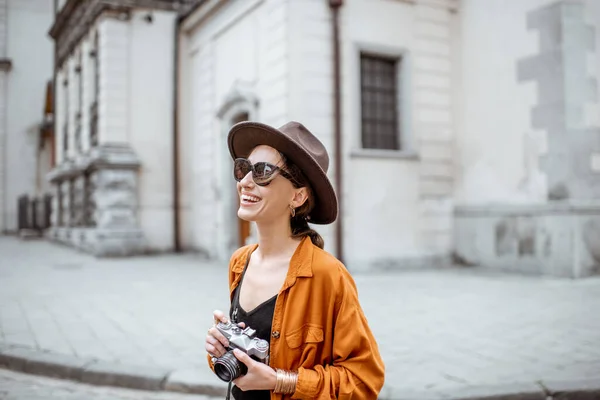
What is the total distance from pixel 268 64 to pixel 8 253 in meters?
9.16

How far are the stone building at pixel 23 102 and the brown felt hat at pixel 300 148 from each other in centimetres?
2536

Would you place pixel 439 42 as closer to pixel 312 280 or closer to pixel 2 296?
pixel 2 296

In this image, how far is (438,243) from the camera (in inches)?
413

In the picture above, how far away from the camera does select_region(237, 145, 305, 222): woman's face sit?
1.78m

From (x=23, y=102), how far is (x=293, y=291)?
27000 millimetres

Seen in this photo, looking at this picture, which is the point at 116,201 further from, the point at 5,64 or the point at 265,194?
the point at 5,64

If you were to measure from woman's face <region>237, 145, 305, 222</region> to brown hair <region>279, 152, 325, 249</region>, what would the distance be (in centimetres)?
3

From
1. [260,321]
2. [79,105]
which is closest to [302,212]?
[260,321]

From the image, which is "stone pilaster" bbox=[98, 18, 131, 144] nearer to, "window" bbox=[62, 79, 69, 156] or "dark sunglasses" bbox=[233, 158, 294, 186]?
"window" bbox=[62, 79, 69, 156]

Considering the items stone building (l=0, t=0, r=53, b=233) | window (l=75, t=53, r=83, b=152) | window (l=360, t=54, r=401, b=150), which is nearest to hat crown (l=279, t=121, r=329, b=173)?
window (l=360, t=54, r=401, b=150)

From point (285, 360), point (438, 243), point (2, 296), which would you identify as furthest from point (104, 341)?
point (438, 243)

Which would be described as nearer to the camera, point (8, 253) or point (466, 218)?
point (466, 218)

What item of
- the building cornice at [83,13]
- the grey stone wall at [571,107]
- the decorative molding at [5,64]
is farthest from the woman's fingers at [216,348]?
the decorative molding at [5,64]

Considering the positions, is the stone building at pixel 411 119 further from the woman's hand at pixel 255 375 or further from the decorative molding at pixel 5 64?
the decorative molding at pixel 5 64
